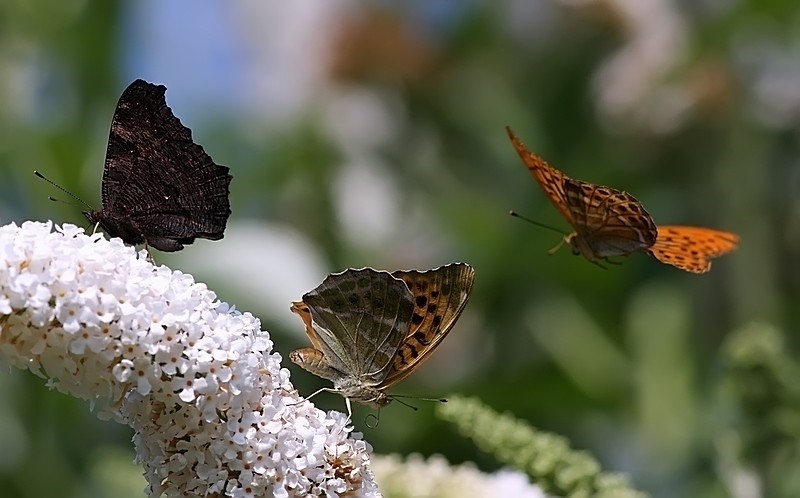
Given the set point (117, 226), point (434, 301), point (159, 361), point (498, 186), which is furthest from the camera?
point (498, 186)

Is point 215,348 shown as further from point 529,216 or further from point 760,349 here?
point 529,216

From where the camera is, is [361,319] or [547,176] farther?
[547,176]

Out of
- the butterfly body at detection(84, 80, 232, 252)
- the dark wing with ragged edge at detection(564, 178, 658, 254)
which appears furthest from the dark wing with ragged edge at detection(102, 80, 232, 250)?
the dark wing with ragged edge at detection(564, 178, 658, 254)

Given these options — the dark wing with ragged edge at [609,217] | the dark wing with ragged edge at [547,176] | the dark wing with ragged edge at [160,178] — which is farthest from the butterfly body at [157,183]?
the dark wing with ragged edge at [609,217]

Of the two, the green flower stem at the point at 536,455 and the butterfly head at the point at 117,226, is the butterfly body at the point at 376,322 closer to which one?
the green flower stem at the point at 536,455

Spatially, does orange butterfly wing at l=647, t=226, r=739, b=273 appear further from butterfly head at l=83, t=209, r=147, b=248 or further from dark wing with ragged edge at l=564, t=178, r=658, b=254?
butterfly head at l=83, t=209, r=147, b=248

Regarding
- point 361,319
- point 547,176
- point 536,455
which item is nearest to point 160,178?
point 361,319

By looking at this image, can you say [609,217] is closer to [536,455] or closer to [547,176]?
[547,176]
